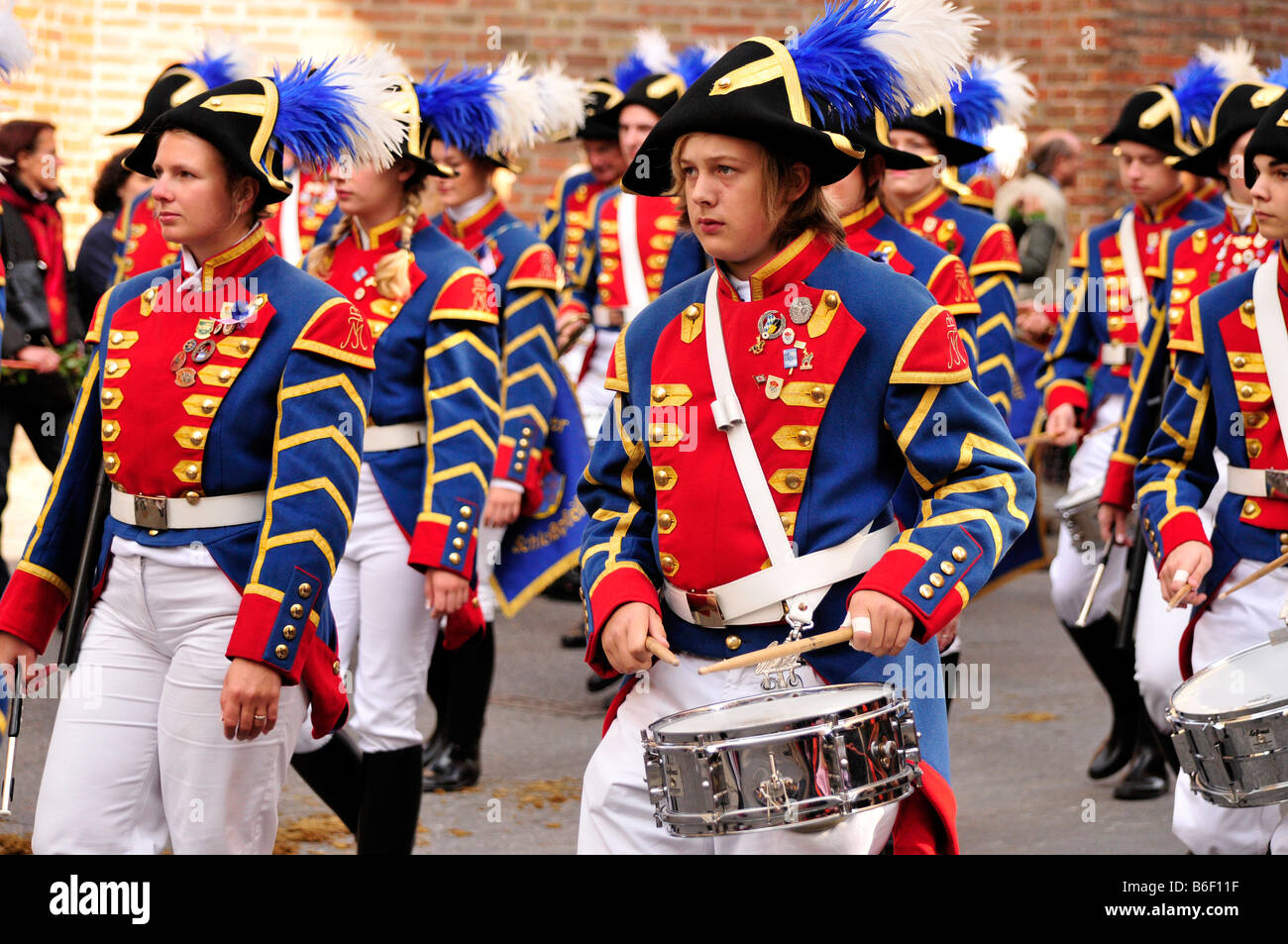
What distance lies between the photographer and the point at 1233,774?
12.2ft

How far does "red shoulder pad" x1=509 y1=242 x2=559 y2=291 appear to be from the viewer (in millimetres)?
6992

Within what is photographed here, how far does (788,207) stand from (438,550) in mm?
2074

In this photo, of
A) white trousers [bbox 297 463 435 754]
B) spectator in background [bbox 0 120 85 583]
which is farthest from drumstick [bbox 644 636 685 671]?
spectator in background [bbox 0 120 85 583]

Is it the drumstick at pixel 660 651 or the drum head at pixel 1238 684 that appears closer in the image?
the drumstick at pixel 660 651

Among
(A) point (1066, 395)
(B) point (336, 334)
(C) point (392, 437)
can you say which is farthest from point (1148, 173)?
(B) point (336, 334)

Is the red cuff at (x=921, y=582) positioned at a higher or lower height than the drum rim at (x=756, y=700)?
higher

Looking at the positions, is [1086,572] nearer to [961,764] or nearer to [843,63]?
[961,764]

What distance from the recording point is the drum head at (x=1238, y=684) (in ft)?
12.4

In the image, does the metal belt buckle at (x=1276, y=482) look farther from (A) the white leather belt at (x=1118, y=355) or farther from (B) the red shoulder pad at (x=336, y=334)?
(A) the white leather belt at (x=1118, y=355)

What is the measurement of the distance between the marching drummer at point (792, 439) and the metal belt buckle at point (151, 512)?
962 millimetres

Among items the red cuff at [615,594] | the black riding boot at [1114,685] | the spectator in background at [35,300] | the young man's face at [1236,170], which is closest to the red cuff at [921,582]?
the red cuff at [615,594]

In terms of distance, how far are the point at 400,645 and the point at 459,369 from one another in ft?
2.68

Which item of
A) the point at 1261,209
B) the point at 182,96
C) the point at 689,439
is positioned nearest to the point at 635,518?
the point at 689,439

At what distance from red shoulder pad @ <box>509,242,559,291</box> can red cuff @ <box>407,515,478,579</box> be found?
6.25 ft
